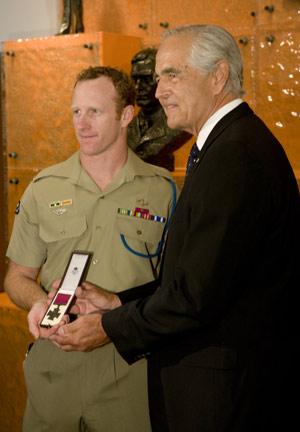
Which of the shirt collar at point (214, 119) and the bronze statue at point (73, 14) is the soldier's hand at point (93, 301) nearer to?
the shirt collar at point (214, 119)

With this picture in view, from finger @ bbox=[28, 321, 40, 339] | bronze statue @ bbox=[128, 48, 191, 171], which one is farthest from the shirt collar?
bronze statue @ bbox=[128, 48, 191, 171]

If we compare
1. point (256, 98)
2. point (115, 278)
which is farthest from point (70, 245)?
point (256, 98)

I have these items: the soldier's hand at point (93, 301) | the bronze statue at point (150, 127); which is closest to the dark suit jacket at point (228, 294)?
the soldier's hand at point (93, 301)

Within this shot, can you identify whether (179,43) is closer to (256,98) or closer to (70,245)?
(70,245)

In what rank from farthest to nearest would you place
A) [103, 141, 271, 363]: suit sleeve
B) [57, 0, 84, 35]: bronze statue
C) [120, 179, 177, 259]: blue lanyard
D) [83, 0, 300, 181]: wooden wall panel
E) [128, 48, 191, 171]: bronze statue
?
[57, 0, 84, 35]: bronze statue
[83, 0, 300, 181]: wooden wall panel
[128, 48, 191, 171]: bronze statue
[120, 179, 177, 259]: blue lanyard
[103, 141, 271, 363]: suit sleeve

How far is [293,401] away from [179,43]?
0.88 metres

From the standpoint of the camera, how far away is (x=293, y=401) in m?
1.68

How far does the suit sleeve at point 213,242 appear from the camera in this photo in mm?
1499

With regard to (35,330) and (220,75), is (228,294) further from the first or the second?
(35,330)

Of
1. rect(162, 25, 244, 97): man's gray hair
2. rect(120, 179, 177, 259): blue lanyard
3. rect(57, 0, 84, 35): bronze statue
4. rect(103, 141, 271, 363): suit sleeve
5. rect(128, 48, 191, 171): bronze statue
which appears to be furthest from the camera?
rect(57, 0, 84, 35): bronze statue

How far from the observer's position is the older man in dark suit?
1513 millimetres

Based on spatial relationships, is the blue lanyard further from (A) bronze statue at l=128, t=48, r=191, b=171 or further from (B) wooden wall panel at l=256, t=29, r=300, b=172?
(B) wooden wall panel at l=256, t=29, r=300, b=172

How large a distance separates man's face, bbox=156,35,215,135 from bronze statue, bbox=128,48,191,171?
64.1 inches

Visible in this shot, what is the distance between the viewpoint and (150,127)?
3.47 m
